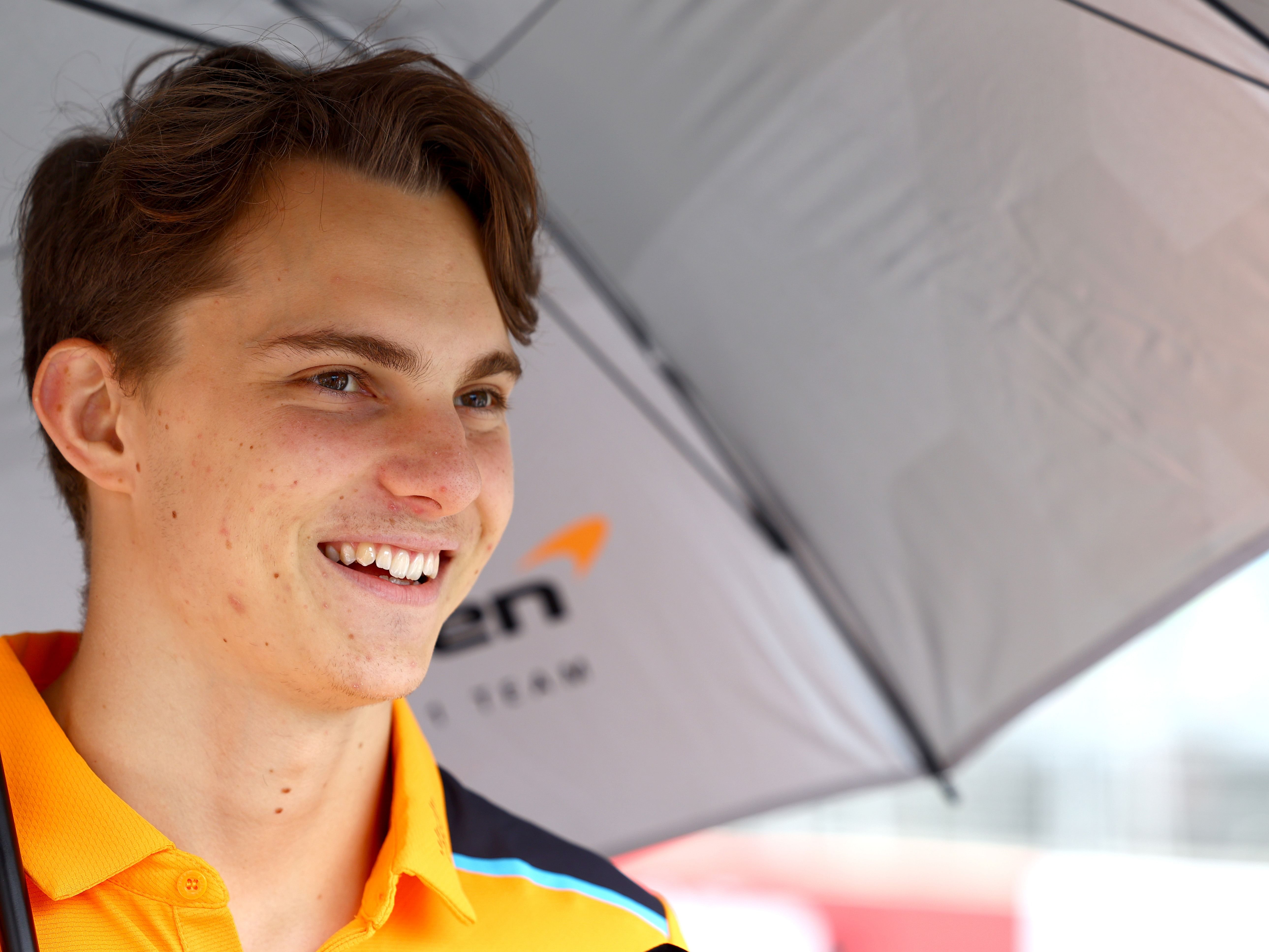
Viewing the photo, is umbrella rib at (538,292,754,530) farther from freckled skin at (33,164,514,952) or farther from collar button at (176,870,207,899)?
collar button at (176,870,207,899)

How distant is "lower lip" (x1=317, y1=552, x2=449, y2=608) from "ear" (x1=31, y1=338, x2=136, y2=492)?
0.91 ft

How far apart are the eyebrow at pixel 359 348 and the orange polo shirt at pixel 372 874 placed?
0.50 meters

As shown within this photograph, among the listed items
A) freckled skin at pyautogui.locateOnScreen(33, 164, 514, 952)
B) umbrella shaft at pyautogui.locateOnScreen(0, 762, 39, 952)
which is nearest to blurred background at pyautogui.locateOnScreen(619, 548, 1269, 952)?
freckled skin at pyautogui.locateOnScreen(33, 164, 514, 952)

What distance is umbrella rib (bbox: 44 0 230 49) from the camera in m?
1.42

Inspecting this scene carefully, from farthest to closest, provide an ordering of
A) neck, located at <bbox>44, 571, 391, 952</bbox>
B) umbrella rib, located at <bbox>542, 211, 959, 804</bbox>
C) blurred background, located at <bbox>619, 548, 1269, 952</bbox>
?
blurred background, located at <bbox>619, 548, 1269, 952</bbox>, umbrella rib, located at <bbox>542, 211, 959, 804</bbox>, neck, located at <bbox>44, 571, 391, 952</bbox>

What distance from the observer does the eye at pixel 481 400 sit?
1452 mm

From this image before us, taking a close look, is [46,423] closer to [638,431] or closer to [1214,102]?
[638,431]

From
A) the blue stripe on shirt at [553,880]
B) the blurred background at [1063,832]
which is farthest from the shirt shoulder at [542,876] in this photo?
the blurred background at [1063,832]

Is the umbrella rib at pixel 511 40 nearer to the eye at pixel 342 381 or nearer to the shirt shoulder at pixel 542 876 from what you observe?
the eye at pixel 342 381

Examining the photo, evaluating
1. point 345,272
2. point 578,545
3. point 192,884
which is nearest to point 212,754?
point 192,884

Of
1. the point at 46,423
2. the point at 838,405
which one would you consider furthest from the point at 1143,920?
the point at 46,423

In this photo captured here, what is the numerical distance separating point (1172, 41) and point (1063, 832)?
7.53 metres

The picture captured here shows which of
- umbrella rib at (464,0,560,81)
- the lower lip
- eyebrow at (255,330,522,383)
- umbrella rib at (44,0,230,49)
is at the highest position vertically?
umbrella rib at (464,0,560,81)

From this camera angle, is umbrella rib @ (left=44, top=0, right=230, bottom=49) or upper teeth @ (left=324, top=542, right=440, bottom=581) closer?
upper teeth @ (left=324, top=542, right=440, bottom=581)
